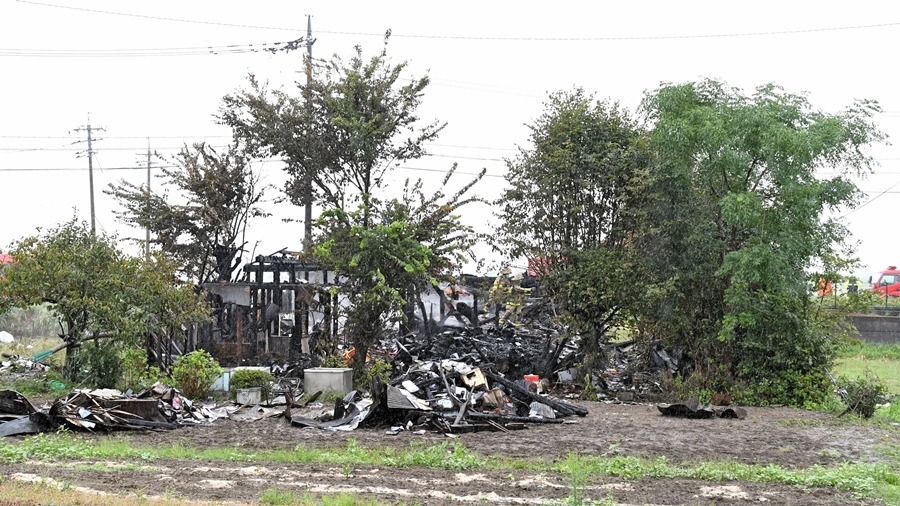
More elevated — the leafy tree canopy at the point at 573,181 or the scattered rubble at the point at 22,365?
the leafy tree canopy at the point at 573,181

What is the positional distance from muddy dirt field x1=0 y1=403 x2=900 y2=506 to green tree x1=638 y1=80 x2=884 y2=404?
Result: 165cm

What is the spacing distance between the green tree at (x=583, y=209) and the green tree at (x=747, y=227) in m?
0.84

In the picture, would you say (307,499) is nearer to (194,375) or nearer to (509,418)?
(509,418)

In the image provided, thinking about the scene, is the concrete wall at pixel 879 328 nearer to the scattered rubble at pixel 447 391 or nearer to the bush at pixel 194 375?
the scattered rubble at pixel 447 391

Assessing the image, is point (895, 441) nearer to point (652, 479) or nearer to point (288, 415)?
point (652, 479)

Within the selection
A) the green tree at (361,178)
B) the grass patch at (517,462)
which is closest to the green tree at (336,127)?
the green tree at (361,178)

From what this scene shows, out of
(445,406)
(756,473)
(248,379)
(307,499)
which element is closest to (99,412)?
(248,379)

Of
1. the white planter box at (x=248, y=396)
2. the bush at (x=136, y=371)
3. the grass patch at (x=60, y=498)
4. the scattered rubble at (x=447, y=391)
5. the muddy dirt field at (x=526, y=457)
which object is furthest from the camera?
the bush at (x=136, y=371)

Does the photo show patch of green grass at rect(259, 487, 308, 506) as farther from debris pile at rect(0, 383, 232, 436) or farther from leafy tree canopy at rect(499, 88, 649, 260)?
leafy tree canopy at rect(499, 88, 649, 260)

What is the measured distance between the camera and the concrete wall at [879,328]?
32.4 metres

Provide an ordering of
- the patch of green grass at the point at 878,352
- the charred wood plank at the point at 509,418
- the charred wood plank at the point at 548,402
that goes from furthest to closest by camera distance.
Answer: the patch of green grass at the point at 878,352
the charred wood plank at the point at 548,402
the charred wood plank at the point at 509,418

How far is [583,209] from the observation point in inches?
854

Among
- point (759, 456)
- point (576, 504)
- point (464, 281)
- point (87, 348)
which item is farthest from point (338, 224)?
point (576, 504)

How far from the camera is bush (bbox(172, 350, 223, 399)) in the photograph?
17906 millimetres
